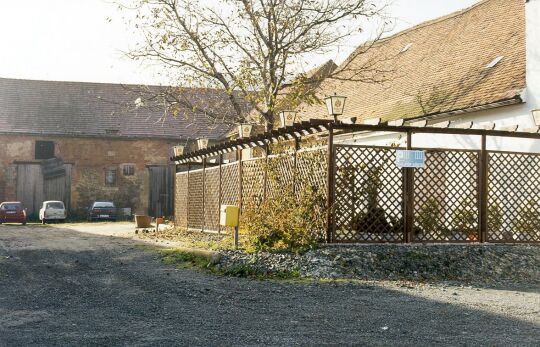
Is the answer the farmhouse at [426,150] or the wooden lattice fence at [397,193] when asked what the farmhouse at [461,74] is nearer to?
the farmhouse at [426,150]

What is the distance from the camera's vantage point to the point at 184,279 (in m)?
10.7

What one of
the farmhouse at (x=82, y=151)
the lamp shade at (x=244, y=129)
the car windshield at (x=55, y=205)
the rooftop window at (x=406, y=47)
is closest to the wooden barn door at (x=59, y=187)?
the farmhouse at (x=82, y=151)

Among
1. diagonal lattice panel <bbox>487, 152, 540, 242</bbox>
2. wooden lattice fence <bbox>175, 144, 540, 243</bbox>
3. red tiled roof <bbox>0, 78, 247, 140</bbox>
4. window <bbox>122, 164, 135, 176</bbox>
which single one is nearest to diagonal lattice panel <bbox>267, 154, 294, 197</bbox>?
wooden lattice fence <bbox>175, 144, 540, 243</bbox>

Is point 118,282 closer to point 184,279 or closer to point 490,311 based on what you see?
point 184,279

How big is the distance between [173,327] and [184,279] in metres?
3.94

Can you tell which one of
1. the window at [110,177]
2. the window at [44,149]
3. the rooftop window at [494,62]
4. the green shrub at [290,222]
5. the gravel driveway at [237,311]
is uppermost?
the rooftop window at [494,62]

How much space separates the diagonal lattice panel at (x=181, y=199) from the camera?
2348cm

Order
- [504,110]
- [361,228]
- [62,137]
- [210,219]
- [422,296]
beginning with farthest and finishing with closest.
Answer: [62,137]
[210,219]
[504,110]
[361,228]
[422,296]

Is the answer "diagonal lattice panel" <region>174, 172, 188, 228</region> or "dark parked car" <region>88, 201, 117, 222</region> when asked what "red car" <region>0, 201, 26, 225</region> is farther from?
"diagonal lattice panel" <region>174, 172, 188, 228</region>

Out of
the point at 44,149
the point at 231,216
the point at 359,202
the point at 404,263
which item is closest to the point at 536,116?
the point at 359,202

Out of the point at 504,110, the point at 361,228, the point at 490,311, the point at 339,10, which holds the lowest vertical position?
the point at 490,311

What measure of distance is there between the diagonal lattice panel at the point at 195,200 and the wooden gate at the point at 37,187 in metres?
17.4

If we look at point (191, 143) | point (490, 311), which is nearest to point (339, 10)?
point (490, 311)

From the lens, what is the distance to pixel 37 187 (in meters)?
38.0
